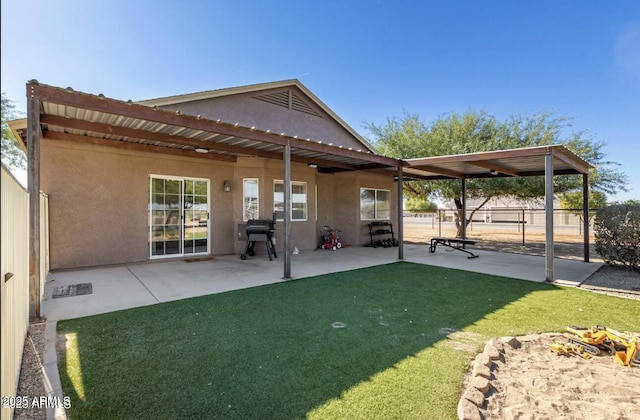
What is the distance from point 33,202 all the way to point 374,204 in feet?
34.5

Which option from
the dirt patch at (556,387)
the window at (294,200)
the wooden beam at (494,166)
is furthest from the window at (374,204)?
the dirt patch at (556,387)

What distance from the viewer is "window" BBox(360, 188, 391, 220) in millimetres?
12367

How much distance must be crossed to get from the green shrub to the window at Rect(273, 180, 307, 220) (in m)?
7.96

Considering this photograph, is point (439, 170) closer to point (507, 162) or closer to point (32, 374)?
point (507, 162)

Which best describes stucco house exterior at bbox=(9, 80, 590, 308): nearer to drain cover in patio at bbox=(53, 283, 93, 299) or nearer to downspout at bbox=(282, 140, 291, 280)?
downspout at bbox=(282, 140, 291, 280)

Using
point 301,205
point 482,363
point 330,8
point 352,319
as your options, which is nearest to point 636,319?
point 482,363

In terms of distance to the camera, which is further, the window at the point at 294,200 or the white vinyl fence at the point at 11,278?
the window at the point at 294,200

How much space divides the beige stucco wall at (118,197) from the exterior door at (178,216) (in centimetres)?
18

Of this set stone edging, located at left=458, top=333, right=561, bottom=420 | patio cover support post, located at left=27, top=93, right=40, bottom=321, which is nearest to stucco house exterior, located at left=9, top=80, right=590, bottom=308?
patio cover support post, located at left=27, top=93, right=40, bottom=321

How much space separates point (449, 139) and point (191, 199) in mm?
10143

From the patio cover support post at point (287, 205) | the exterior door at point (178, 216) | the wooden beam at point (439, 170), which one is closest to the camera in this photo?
the patio cover support post at point (287, 205)

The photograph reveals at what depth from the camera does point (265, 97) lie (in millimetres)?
10570

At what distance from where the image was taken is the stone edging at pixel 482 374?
7.76ft

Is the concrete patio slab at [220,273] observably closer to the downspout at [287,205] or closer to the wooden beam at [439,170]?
the downspout at [287,205]
